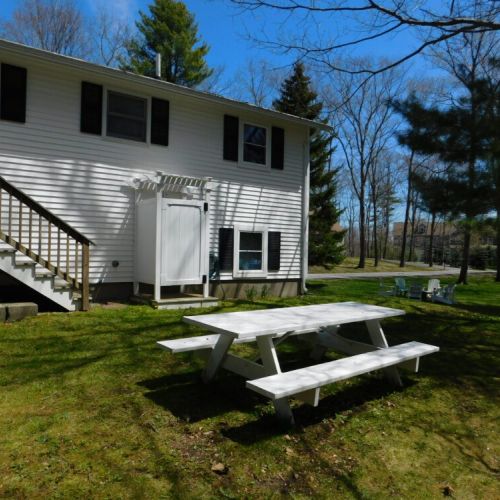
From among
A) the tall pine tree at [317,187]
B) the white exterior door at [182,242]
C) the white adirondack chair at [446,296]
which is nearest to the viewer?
the white exterior door at [182,242]

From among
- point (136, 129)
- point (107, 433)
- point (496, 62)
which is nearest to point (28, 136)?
point (136, 129)

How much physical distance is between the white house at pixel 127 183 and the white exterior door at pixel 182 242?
0.02 meters

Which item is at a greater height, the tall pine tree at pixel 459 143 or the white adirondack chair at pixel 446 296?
the tall pine tree at pixel 459 143

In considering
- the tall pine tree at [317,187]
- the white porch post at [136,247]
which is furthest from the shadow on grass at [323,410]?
the tall pine tree at [317,187]

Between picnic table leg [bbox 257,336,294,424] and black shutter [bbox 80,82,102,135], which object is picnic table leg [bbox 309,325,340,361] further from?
black shutter [bbox 80,82,102,135]

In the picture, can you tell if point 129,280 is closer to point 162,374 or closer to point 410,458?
point 162,374

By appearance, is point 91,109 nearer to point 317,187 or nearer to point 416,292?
point 416,292

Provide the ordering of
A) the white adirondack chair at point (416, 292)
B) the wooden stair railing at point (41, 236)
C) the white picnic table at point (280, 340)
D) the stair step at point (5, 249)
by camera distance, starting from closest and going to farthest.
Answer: the white picnic table at point (280, 340), the stair step at point (5, 249), the wooden stair railing at point (41, 236), the white adirondack chair at point (416, 292)

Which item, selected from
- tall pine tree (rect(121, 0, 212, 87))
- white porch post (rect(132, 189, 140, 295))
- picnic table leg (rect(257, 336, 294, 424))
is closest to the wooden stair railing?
white porch post (rect(132, 189, 140, 295))

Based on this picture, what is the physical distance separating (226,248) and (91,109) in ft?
13.8

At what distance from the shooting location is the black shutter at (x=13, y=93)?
753cm

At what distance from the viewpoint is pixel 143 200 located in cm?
877

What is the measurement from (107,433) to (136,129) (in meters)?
7.25

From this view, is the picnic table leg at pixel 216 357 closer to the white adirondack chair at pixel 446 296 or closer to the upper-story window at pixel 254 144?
the upper-story window at pixel 254 144
